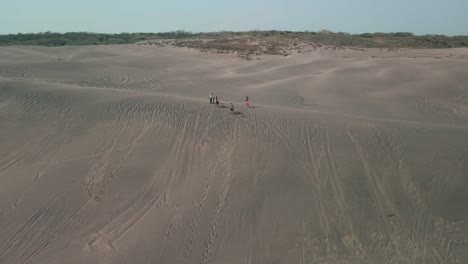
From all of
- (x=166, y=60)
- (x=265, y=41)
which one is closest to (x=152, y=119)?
(x=166, y=60)

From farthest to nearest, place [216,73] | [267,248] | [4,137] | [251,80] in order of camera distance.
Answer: [216,73] → [251,80] → [4,137] → [267,248]

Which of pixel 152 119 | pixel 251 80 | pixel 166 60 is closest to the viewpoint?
pixel 152 119

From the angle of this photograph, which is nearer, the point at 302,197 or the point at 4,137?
the point at 302,197

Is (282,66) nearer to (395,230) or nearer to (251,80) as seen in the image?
(251,80)

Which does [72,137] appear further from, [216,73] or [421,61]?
[421,61]

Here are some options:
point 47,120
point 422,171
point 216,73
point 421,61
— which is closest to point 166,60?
point 216,73

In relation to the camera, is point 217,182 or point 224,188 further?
point 217,182

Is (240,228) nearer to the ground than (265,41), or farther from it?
nearer to the ground
